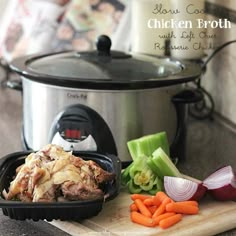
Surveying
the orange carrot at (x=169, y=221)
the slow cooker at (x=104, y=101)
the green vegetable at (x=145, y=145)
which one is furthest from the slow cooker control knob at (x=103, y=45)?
the orange carrot at (x=169, y=221)

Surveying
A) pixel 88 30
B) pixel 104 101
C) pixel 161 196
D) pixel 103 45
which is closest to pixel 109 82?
pixel 104 101

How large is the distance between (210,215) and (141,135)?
287 mm

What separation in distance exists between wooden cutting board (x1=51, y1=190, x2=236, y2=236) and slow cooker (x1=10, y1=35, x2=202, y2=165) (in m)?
0.22

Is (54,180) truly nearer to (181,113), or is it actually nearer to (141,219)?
(141,219)

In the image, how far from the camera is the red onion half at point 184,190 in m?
1.07

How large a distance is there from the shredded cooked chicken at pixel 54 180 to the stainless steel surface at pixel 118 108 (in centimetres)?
22

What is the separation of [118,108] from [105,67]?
0.10m

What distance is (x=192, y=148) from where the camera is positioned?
1.46m

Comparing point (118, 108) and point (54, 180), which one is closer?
point (54, 180)

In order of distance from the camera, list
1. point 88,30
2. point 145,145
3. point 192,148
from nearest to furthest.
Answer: point 145,145
point 192,148
point 88,30

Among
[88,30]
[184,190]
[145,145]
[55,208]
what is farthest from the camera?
[88,30]

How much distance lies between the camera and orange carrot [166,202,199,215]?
1023 mm

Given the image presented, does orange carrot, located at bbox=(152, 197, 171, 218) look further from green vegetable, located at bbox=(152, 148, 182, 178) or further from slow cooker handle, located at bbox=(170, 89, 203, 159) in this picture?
slow cooker handle, located at bbox=(170, 89, 203, 159)

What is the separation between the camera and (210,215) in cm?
104
